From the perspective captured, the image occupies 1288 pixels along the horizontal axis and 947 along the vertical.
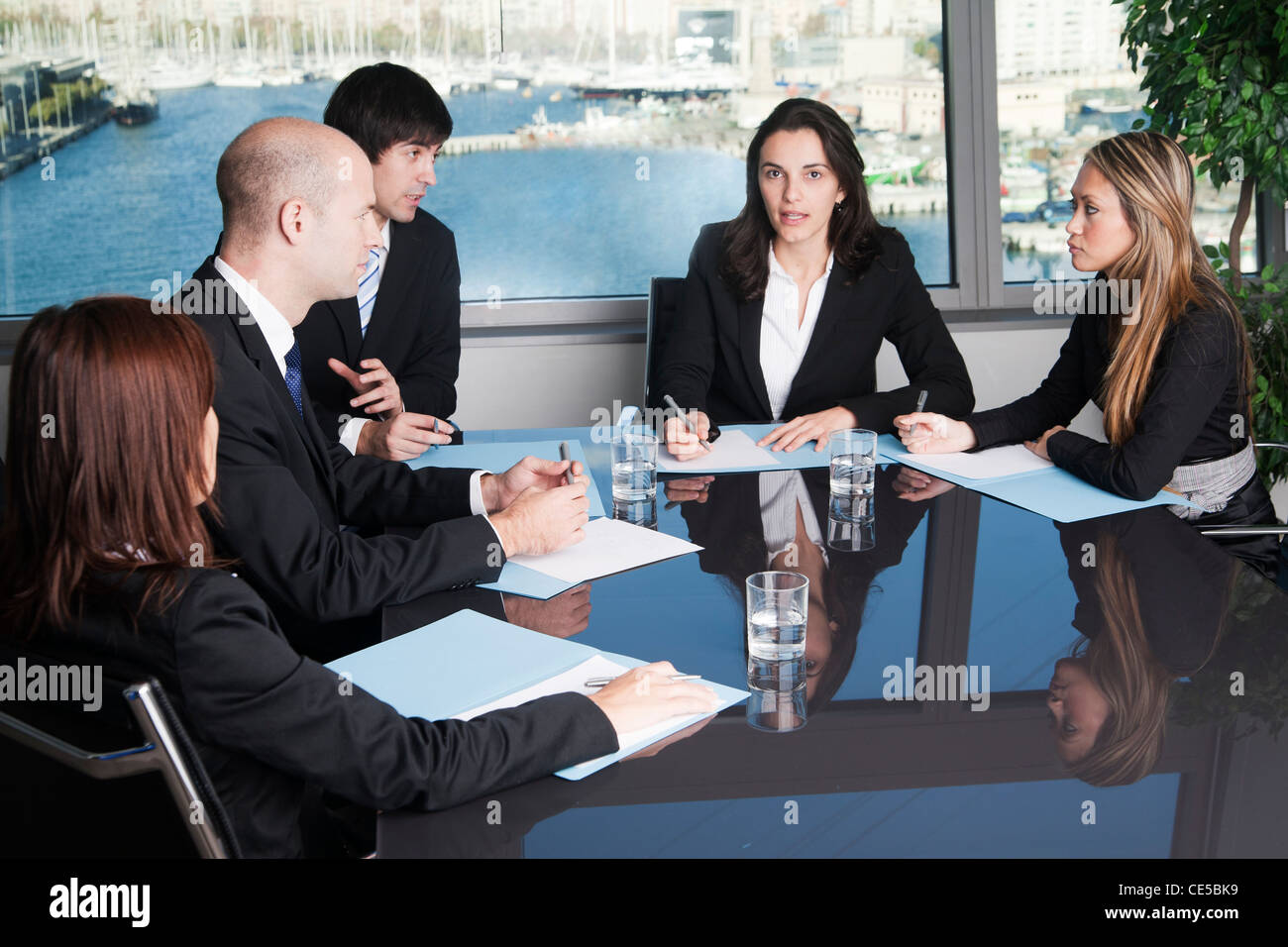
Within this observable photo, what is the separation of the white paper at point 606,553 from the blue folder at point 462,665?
227 millimetres

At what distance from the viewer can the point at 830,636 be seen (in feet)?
5.13

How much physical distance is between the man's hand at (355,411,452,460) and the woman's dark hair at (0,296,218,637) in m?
1.24

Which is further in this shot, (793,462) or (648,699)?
(793,462)

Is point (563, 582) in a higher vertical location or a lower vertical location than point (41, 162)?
lower

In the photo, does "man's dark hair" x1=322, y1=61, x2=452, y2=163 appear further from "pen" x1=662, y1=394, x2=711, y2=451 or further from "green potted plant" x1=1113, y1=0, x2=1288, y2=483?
"green potted plant" x1=1113, y1=0, x2=1288, y2=483

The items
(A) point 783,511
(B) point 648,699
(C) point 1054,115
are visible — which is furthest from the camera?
(C) point 1054,115

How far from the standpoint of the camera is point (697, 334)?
317 centimetres

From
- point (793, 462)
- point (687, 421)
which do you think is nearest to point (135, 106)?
point (687, 421)

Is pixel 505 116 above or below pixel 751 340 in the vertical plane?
above

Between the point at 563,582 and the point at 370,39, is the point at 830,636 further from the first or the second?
the point at 370,39

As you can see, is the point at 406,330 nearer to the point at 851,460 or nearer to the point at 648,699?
the point at 851,460

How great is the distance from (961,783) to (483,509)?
117 cm

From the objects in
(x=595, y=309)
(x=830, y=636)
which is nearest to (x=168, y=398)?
(x=830, y=636)

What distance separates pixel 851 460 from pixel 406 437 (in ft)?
3.04
